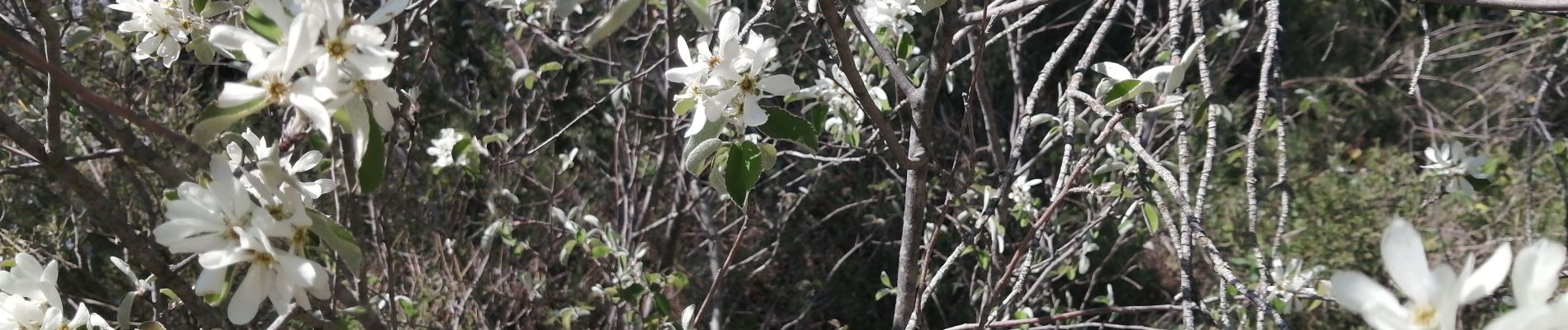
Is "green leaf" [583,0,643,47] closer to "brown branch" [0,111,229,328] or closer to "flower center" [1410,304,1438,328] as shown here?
"flower center" [1410,304,1438,328]

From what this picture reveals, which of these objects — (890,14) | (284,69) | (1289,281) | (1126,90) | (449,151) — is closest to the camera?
(284,69)

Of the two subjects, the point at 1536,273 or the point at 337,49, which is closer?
the point at 1536,273

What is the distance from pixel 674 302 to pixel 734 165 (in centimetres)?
207

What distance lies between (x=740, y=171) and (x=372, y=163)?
12.8 inches

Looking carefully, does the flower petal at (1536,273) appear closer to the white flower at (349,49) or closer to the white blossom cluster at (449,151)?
the white flower at (349,49)

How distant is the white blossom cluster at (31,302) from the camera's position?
834 mm

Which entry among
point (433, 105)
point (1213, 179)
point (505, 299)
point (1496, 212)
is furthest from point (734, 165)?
point (1496, 212)

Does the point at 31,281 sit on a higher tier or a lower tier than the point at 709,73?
lower

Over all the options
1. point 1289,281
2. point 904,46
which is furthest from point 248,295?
point 1289,281

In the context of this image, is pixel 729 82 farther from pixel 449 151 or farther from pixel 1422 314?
pixel 449 151

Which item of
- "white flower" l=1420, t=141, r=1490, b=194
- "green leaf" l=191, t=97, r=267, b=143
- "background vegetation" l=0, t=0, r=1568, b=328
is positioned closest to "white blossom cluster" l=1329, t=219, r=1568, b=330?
"green leaf" l=191, t=97, r=267, b=143

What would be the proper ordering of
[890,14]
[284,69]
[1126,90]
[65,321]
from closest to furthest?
[284,69] → [1126,90] → [65,321] → [890,14]

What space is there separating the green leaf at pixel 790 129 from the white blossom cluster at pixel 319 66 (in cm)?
35

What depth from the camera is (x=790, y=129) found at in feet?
2.77
